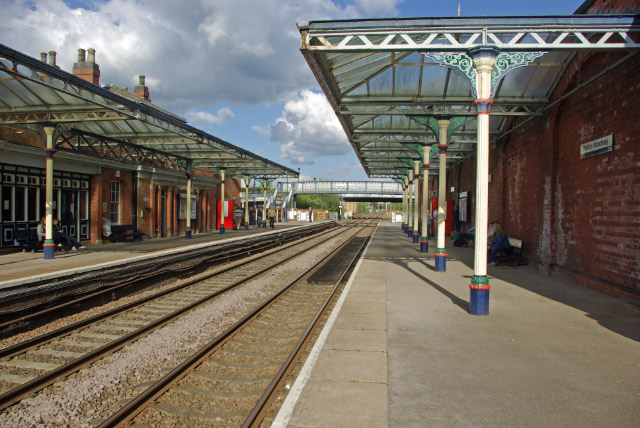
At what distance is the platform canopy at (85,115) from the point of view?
1001 cm

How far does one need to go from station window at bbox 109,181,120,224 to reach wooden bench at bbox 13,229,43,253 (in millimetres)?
4754

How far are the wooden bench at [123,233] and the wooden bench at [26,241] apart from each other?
4304 millimetres

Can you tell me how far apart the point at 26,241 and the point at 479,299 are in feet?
48.0

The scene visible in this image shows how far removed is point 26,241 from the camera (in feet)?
48.6

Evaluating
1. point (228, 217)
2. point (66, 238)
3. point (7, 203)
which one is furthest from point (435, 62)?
point (228, 217)

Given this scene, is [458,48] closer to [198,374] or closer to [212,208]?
[198,374]

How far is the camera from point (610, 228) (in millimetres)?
8477

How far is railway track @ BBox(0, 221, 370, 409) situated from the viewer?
197 inches

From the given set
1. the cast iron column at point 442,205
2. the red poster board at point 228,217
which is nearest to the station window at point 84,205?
the red poster board at point 228,217

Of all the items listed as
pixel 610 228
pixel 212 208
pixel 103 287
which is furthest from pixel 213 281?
pixel 212 208

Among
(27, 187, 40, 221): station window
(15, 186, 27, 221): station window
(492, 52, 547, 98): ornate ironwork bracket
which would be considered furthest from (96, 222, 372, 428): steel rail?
(27, 187, 40, 221): station window

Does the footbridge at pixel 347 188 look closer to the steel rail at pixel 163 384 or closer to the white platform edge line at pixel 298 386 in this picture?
→ the steel rail at pixel 163 384

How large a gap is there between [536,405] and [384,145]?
17622 millimetres

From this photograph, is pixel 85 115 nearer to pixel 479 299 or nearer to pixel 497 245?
pixel 479 299
